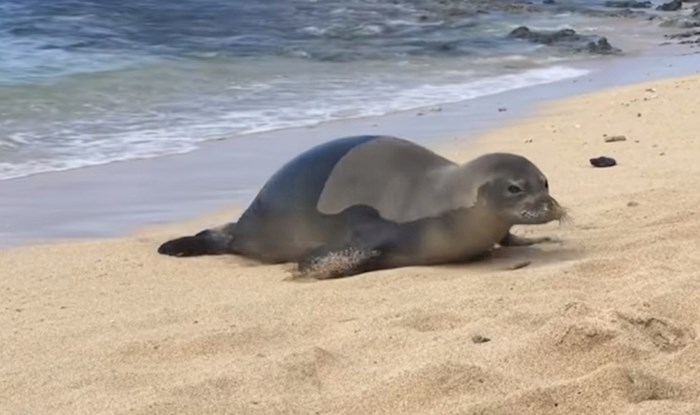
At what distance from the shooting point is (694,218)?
15.9 ft

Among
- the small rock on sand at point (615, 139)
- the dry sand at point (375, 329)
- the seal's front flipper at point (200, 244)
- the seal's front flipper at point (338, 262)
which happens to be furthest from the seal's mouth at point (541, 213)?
the small rock on sand at point (615, 139)

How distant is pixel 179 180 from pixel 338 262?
262cm

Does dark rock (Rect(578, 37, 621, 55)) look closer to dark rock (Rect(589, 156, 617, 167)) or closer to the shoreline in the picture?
the shoreline

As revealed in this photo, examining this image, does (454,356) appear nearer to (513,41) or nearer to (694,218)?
(694,218)

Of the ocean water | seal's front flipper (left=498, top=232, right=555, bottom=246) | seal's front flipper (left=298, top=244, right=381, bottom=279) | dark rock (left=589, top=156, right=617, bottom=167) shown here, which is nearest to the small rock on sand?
dark rock (left=589, top=156, right=617, bottom=167)

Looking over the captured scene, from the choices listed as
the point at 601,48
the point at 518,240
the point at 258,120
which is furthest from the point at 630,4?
the point at 518,240

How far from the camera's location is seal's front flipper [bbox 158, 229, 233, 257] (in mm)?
5098

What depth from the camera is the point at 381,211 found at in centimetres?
473

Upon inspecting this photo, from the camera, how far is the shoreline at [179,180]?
19.4 ft

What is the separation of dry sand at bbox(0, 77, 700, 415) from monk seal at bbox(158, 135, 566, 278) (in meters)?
0.13

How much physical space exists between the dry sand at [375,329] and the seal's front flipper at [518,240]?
105 millimetres

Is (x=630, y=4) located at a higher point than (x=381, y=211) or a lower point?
lower

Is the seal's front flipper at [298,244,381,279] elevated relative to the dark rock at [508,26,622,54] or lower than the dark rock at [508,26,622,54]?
elevated

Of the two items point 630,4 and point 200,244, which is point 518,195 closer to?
point 200,244
